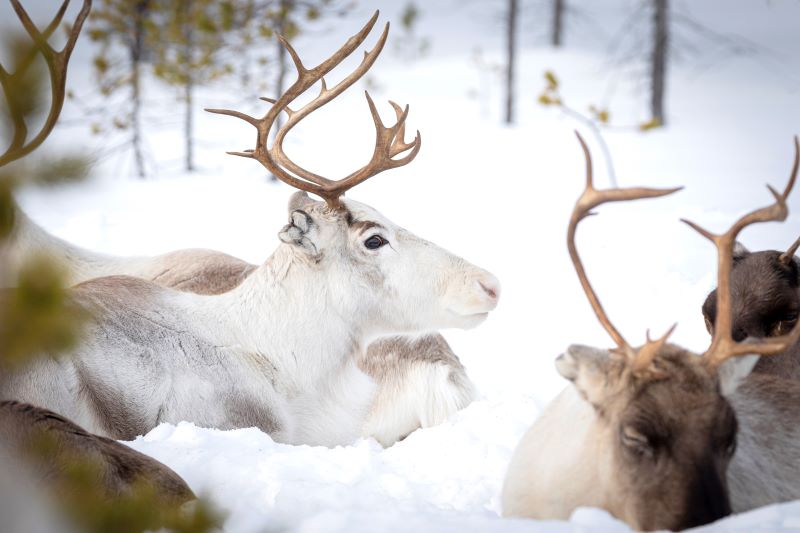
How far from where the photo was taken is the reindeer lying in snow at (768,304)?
416 cm

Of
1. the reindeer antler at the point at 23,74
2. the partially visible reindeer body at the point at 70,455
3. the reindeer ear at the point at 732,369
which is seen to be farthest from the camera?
the reindeer ear at the point at 732,369

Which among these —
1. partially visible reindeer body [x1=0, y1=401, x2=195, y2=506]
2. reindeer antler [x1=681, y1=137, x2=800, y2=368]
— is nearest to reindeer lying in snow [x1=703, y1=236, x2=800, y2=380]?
reindeer antler [x1=681, y1=137, x2=800, y2=368]

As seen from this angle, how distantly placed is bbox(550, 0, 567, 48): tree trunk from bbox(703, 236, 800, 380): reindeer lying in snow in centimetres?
3045

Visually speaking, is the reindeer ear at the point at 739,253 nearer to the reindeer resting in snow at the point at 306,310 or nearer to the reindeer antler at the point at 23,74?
the reindeer resting in snow at the point at 306,310

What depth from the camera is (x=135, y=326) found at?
4.04 metres

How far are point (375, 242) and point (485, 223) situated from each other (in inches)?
237

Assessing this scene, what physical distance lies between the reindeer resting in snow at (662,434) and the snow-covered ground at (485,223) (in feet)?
0.52

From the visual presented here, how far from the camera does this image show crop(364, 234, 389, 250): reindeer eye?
4.35 m

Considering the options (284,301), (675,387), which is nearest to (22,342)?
(675,387)

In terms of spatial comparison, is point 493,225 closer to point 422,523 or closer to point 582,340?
point 582,340

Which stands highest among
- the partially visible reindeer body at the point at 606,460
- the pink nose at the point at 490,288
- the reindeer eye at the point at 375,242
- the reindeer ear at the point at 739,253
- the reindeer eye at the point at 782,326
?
A: the reindeer eye at the point at 375,242

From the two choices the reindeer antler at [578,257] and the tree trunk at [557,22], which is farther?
the tree trunk at [557,22]

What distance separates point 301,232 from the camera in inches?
167

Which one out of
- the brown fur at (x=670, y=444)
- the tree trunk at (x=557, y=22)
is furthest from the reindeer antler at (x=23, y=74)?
the tree trunk at (x=557, y=22)
